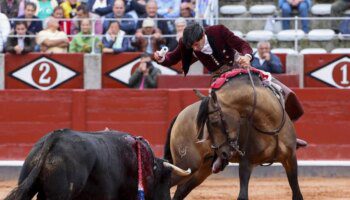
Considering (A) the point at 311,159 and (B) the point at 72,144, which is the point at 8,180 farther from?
(B) the point at 72,144

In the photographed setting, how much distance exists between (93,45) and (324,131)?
3149 millimetres

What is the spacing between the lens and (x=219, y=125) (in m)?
7.58

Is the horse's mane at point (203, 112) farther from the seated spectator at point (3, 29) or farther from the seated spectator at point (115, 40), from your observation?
the seated spectator at point (3, 29)

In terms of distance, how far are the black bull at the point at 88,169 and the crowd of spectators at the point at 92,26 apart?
618 centimetres

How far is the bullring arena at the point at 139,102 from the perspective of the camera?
12.3 m

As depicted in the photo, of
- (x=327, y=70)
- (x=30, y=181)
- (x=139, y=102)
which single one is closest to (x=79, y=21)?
(x=139, y=102)

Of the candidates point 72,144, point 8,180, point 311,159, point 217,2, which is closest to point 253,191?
point 311,159

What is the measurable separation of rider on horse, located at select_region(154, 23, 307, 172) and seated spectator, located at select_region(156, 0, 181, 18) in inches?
211

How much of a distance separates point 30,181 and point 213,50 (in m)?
2.75

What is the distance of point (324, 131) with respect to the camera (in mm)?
12484

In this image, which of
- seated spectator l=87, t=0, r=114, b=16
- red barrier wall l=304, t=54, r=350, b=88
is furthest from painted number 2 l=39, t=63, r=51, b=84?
red barrier wall l=304, t=54, r=350, b=88

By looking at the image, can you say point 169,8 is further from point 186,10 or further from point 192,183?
point 192,183

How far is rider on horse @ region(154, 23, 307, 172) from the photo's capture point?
26.2 feet

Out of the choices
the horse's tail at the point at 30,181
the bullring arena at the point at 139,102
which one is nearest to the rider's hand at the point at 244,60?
the horse's tail at the point at 30,181
